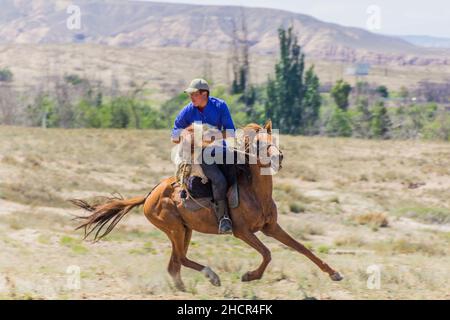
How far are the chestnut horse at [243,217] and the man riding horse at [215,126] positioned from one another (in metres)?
0.15

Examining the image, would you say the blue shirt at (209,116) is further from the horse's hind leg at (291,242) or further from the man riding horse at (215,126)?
the horse's hind leg at (291,242)

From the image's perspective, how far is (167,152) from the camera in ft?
123

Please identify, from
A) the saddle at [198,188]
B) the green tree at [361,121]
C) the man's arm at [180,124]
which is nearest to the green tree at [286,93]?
the green tree at [361,121]

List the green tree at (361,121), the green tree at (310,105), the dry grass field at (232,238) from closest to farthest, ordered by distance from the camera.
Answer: the dry grass field at (232,238), the green tree at (361,121), the green tree at (310,105)

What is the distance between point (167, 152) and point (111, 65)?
481 feet

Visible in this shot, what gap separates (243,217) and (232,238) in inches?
335

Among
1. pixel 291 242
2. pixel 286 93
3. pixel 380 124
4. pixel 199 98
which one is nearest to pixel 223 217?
pixel 291 242

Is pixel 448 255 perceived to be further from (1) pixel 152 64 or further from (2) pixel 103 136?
(1) pixel 152 64

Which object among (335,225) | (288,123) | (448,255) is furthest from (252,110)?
(448,255)

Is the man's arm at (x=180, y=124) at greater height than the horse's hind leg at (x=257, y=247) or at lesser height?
greater

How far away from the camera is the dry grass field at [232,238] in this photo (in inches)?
387

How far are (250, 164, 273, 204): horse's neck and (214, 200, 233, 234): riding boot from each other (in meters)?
0.42

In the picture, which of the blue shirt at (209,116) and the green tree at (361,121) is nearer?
the blue shirt at (209,116)

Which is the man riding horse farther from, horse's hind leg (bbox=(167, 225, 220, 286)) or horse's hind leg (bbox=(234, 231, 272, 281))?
horse's hind leg (bbox=(167, 225, 220, 286))
